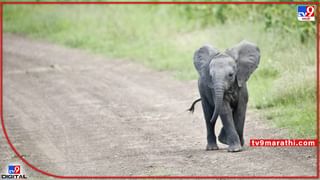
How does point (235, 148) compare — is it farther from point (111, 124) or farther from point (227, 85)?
point (111, 124)

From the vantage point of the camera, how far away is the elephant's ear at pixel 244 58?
1028 cm

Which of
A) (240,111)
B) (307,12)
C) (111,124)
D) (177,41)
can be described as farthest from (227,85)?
(177,41)

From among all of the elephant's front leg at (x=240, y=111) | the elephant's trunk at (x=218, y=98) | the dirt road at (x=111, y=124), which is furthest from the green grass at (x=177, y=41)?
the elephant's trunk at (x=218, y=98)

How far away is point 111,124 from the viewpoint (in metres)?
13.3

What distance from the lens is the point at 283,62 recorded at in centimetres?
1513

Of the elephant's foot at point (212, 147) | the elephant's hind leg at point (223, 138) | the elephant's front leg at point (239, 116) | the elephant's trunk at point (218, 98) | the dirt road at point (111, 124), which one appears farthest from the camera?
the elephant's foot at point (212, 147)

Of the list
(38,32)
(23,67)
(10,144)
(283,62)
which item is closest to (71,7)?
(38,32)

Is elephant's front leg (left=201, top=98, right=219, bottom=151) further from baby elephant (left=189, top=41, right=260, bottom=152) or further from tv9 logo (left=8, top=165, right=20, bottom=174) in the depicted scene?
tv9 logo (left=8, top=165, right=20, bottom=174)

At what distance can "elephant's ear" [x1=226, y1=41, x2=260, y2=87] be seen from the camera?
10281 millimetres

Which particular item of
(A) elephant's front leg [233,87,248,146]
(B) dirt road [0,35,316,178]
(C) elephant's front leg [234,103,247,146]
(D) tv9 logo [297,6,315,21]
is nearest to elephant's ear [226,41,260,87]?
(A) elephant's front leg [233,87,248,146]

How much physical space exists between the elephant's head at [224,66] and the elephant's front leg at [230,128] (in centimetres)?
10

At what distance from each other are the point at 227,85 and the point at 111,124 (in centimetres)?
356

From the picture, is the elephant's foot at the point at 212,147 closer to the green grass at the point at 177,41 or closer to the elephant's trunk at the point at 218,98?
the elephant's trunk at the point at 218,98

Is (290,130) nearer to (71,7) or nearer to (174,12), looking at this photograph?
(174,12)
